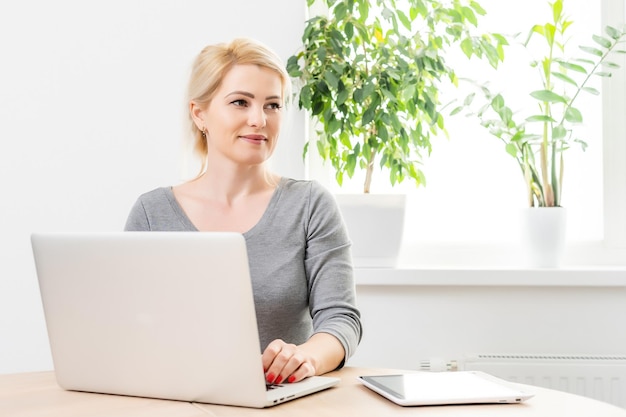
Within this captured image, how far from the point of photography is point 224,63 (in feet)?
6.01

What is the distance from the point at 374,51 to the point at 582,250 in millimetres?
967

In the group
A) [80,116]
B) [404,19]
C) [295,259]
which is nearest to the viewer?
[295,259]

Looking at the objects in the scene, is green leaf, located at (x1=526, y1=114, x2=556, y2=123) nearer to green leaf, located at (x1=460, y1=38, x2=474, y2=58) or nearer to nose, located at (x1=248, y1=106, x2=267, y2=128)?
green leaf, located at (x1=460, y1=38, x2=474, y2=58)

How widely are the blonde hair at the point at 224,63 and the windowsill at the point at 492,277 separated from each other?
755 millimetres

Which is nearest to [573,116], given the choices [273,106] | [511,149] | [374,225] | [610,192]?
[511,149]

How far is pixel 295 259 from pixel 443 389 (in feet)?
2.11

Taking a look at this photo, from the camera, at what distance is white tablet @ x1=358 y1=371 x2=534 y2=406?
→ 1133 mm

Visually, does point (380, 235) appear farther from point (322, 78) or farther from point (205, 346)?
point (205, 346)

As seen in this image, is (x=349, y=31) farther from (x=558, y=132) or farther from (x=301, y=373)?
(x=301, y=373)

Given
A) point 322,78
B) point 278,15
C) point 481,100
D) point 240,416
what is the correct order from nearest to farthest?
1. point 240,416
2. point 322,78
3. point 278,15
4. point 481,100

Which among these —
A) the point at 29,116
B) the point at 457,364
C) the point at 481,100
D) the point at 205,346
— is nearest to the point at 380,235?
the point at 457,364

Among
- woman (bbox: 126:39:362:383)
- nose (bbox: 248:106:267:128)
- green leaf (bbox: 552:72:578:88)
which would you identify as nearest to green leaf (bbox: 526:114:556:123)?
green leaf (bbox: 552:72:578:88)

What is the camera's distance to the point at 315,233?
179 cm

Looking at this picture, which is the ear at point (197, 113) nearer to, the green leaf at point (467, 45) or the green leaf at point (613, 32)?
the green leaf at point (467, 45)
